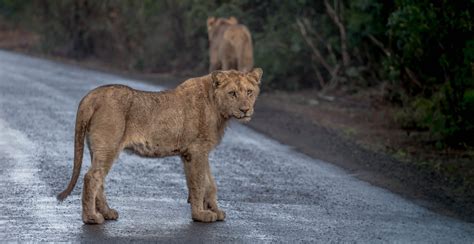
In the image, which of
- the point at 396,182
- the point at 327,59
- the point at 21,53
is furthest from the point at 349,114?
the point at 21,53

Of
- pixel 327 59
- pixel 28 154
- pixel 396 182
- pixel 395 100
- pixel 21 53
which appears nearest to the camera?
pixel 396 182

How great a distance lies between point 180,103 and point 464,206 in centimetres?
307

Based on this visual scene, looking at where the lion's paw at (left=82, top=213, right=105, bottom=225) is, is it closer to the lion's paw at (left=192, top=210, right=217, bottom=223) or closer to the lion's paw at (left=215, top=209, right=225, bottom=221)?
Result: the lion's paw at (left=192, top=210, right=217, bottom=223)

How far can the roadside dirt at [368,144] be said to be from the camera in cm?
1175

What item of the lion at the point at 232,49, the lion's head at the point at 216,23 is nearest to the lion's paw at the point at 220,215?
the lion at the point at 232,49

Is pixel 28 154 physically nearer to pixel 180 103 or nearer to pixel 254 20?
pixel 180 103

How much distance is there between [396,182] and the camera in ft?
40.0

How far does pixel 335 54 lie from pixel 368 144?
8.64 metres

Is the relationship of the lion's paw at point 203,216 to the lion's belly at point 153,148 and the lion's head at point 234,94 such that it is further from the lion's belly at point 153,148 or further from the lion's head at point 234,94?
the lion's head at point 234,94

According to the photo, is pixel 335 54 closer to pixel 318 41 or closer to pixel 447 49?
pixel 318 41

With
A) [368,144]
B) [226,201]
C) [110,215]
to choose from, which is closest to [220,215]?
[110,215]

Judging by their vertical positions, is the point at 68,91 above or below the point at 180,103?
below

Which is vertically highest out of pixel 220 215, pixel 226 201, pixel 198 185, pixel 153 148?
pixel 153 148

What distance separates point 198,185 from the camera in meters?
9.34
